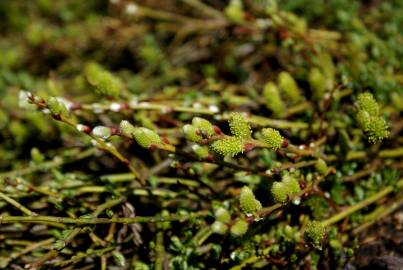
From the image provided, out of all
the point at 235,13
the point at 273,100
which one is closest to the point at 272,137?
the point at 273,100

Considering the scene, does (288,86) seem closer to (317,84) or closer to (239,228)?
(317,84)

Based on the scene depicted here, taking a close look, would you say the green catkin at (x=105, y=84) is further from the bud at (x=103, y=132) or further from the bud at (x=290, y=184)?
the bud at (x=290, y=184)

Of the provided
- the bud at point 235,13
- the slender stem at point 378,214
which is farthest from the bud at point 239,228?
the bud at point 235,13

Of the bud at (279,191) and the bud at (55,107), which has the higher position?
the bud at (55,107)

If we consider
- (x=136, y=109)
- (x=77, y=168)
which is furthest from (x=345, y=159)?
(x=77, y=168)

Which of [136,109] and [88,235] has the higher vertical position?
[136,109]

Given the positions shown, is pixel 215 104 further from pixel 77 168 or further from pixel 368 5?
pixel 368 5

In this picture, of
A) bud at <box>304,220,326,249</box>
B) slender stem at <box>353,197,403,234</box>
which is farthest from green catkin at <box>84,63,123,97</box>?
slender stem at <box>353,197,403,234</box>
